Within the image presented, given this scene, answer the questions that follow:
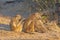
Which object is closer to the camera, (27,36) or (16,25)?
(27,36)

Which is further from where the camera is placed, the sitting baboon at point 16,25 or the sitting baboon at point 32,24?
the sitting baboon at point 16,25

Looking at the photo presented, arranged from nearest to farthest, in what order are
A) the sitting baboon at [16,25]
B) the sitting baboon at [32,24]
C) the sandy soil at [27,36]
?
the sandy soil at [27,36] < the sitting baboon at [32,24] < the sitting baboon at [16,25]

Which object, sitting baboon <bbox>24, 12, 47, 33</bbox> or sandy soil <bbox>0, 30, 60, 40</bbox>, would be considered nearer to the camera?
sandy soil <bbox>0, 30, 60, 40</bbox>

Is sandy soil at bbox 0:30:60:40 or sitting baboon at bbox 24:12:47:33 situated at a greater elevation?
sitting baboon at bbox 24:12:47:33

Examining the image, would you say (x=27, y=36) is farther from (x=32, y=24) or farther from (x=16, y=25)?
(x=16, y=25)

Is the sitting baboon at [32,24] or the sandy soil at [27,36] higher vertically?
the sitting baboon at [32,24]

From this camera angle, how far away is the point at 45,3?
10812 mm

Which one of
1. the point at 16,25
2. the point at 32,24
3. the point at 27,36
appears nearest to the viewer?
the point at 27,36

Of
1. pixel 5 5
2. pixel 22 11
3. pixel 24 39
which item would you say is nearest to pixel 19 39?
pixel 24 39

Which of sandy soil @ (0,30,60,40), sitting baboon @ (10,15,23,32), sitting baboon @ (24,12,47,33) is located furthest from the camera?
sitting baboon @ (10,15,23,32)

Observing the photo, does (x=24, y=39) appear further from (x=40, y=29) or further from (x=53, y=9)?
(x=53, y=9)

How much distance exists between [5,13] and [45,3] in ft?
11.2

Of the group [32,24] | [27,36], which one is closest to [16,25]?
[32,24]

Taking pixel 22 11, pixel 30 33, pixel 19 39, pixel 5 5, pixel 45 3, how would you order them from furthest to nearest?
pixel 5 5, pixel 22 11, pixel 45 3, pixel 30 33, pixel 19 39
